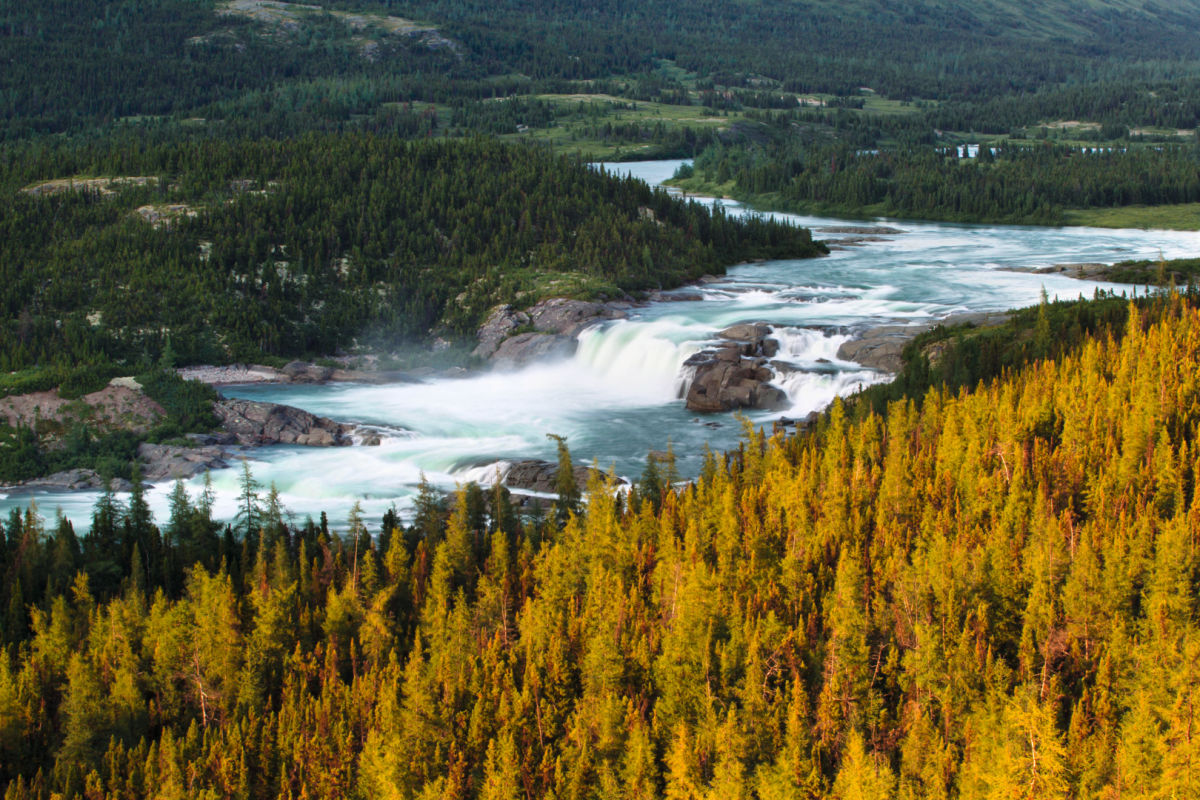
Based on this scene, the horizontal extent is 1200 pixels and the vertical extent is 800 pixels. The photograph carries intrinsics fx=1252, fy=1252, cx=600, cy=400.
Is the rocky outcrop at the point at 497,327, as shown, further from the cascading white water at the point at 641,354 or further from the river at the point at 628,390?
the cascading white water at the point at 641,354

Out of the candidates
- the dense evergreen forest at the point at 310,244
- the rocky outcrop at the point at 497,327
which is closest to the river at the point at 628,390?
the rocky outcrop at the point at 497,327

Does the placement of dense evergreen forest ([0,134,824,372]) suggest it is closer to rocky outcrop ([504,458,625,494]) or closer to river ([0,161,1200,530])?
river ([0,161,1200,530])

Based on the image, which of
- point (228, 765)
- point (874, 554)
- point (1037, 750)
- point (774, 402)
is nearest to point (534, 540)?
point (874, 554)

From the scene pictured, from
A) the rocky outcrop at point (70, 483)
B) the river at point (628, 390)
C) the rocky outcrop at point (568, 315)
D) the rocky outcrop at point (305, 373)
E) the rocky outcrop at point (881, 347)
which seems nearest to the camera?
the rocky outcrop at point (70, 483)

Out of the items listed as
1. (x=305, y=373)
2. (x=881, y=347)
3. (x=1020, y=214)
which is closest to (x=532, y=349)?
(x=305, y=373)

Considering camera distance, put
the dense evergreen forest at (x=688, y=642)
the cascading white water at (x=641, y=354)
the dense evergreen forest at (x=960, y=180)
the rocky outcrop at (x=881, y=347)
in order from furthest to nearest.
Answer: the dense evergreen forest at (x=960, y=180)
the cascading white water at (x=641, y=354)
the rocky outcrop at (x=881, y=347)
the dense evergreen forest at (x=688, y=642)
